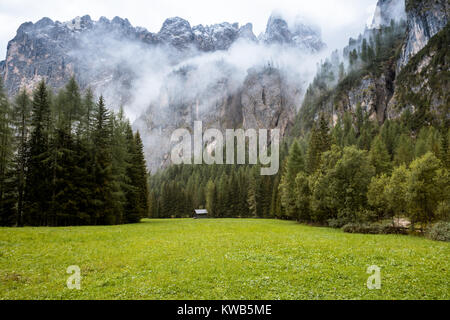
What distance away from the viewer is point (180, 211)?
322 feet

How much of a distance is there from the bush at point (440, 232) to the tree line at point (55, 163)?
38460 millimetres

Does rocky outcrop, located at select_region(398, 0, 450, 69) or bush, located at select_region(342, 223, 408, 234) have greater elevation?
rocky outcrop, located at select_region(398, 0, 450, 69)

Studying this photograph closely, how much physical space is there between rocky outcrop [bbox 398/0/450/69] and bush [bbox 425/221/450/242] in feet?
472

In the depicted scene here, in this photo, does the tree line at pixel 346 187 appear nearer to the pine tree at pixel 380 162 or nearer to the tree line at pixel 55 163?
the pine tree at pixel 380 162

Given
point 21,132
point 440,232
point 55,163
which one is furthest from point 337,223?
point 21,132

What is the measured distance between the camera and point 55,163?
109 feet

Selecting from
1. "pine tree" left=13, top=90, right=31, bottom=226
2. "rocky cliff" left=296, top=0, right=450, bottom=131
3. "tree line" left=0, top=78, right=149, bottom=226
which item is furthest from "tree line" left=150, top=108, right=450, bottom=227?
"pine tree" left=13, top=90, right=31, bottom=226

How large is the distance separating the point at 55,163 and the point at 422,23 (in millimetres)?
174637

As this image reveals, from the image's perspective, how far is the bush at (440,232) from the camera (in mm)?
23859

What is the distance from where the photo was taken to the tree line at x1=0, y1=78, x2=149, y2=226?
3209cm

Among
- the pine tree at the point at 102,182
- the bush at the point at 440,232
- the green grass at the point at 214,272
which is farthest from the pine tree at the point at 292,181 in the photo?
the green grass at the point at 214,272

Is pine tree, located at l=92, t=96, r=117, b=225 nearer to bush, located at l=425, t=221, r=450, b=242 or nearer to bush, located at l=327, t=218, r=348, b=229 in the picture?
bush, located at l=327, t=218, r=348, b=229

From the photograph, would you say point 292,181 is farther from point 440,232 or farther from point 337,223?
point 440,232

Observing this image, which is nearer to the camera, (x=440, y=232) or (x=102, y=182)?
(x=440, y=232)
